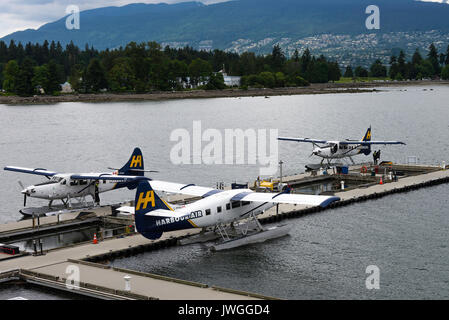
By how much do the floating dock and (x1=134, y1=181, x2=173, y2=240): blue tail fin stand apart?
226 cm

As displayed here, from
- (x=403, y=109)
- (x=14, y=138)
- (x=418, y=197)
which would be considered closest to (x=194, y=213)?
(x=418, y=197)

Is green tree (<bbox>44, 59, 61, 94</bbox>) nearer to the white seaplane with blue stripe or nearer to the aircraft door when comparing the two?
the aircraft door

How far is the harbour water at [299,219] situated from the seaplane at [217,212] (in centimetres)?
103

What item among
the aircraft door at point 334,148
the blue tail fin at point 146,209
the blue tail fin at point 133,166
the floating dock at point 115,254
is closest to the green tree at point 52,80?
the aircraft door at point 334,148

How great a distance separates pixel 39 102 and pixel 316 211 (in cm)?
16286

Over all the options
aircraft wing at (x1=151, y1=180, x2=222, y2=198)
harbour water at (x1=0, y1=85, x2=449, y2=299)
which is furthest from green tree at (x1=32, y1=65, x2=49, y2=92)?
aircraft wing at (x1=151, y1=180, x2=222, y2=198)

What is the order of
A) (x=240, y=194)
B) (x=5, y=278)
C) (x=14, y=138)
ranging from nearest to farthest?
(x=5, y=278) < (x=240, y=194) < (x=14, y=138)

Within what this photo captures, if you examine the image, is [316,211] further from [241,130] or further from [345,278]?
[241,130]

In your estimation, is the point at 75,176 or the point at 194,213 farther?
the point at 75,176

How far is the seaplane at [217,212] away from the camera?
30.4m

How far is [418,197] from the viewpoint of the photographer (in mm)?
47188

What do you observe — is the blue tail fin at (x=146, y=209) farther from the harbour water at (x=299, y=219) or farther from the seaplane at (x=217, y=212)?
the harbour water at (x=299, y=219)

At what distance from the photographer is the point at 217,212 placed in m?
33.1

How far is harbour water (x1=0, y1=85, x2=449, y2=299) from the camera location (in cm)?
2894
